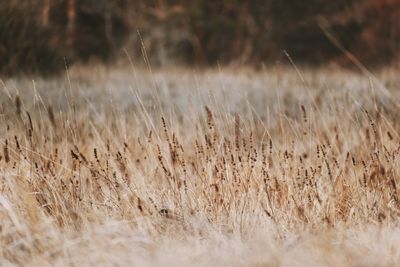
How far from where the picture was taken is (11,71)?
21.6 feet

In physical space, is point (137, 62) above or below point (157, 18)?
below

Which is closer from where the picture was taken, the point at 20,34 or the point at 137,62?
the point at 20,34

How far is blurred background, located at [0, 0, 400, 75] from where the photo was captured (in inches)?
456

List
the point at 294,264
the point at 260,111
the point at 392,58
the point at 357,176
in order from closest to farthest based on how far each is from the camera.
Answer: the point at 294,264 < the point at 357,176 < the point at 260,111 < the point at 392,58

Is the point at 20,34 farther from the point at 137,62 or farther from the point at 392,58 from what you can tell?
the point at 392,58

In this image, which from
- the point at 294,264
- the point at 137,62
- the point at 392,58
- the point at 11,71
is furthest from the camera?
the point at 392,58

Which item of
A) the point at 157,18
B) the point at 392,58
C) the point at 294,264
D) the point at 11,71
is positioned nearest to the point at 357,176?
the point at 294,264

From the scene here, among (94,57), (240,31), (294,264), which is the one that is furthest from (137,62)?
(294,264)

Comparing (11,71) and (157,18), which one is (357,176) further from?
(157,18)

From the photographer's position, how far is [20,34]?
6914mm

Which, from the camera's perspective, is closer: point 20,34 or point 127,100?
point 127,100

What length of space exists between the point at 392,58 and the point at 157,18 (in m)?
5.73

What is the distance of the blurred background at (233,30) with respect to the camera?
11586mm

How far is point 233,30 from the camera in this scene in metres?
12.9
